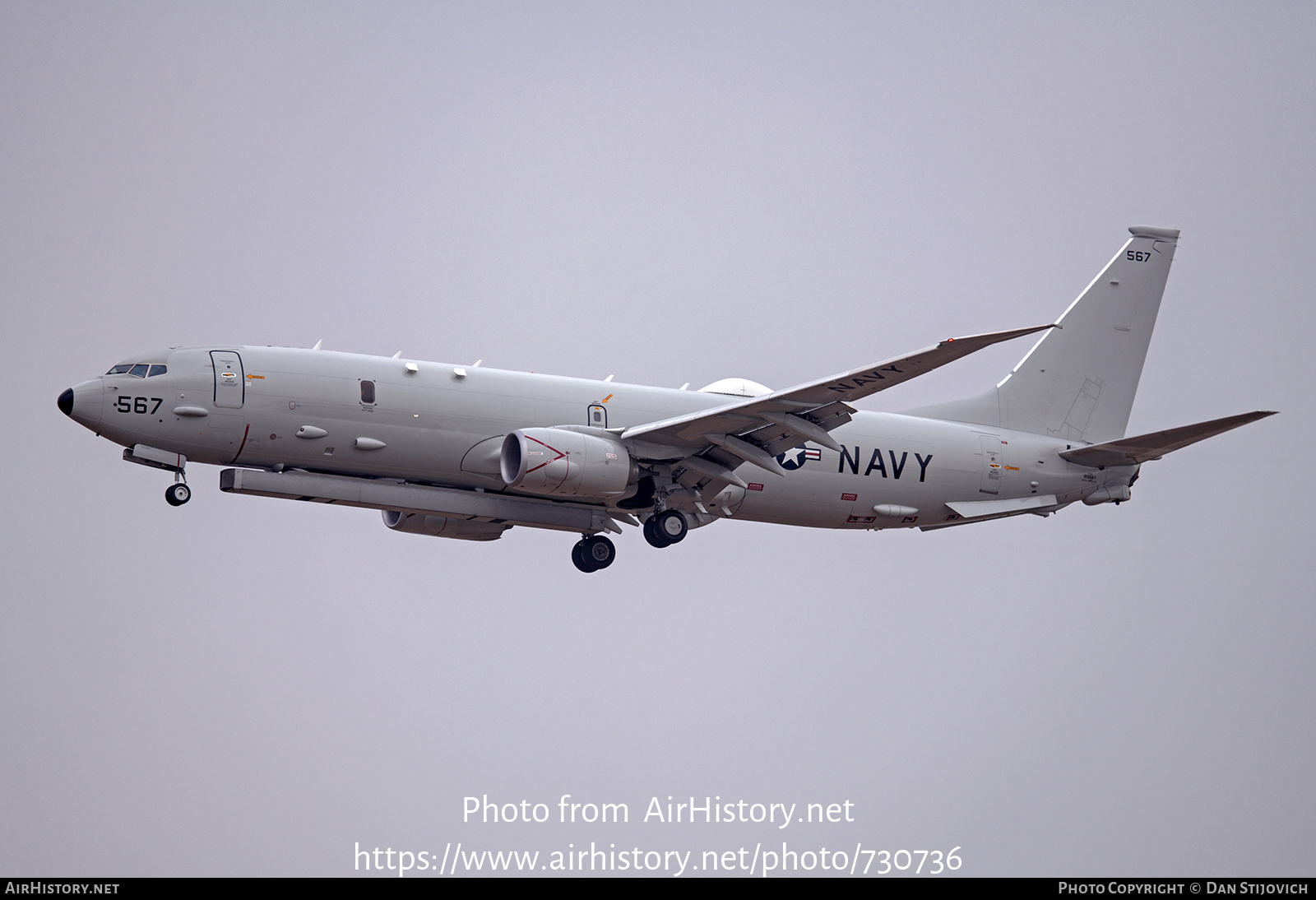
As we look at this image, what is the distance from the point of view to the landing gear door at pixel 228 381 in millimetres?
32875

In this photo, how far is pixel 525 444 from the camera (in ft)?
110

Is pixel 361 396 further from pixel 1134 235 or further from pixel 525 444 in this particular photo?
pixel 1134 235

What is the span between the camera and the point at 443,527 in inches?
1571

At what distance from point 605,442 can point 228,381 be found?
857 centimetres

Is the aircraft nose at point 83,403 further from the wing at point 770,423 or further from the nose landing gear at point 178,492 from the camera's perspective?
the wing at point 770,423

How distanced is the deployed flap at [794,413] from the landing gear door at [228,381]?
875 centimetres

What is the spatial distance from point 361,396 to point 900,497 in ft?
47.2

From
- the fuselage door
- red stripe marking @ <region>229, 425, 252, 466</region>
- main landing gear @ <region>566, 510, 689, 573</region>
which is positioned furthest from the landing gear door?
the fuselage door

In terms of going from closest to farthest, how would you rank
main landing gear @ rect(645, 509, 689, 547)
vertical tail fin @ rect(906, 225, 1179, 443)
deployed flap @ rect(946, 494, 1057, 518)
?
main landing gear @ rect(645, 509, 689, 547) < deployed flap @ rect(946, 494, 1057, 518) < vertical tail fin @ rect(906, 225, 1179, 443)

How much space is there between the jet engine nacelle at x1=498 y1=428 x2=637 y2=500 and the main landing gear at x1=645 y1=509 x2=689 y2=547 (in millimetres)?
2624

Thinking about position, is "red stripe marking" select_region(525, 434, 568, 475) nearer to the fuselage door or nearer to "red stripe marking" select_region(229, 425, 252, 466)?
"red stripe marking" select_region(229, 425, 252, 466)

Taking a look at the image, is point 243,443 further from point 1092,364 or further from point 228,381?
point 1092,364

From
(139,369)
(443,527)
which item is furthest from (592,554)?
(139,369)

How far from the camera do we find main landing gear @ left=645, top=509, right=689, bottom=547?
37188mm
